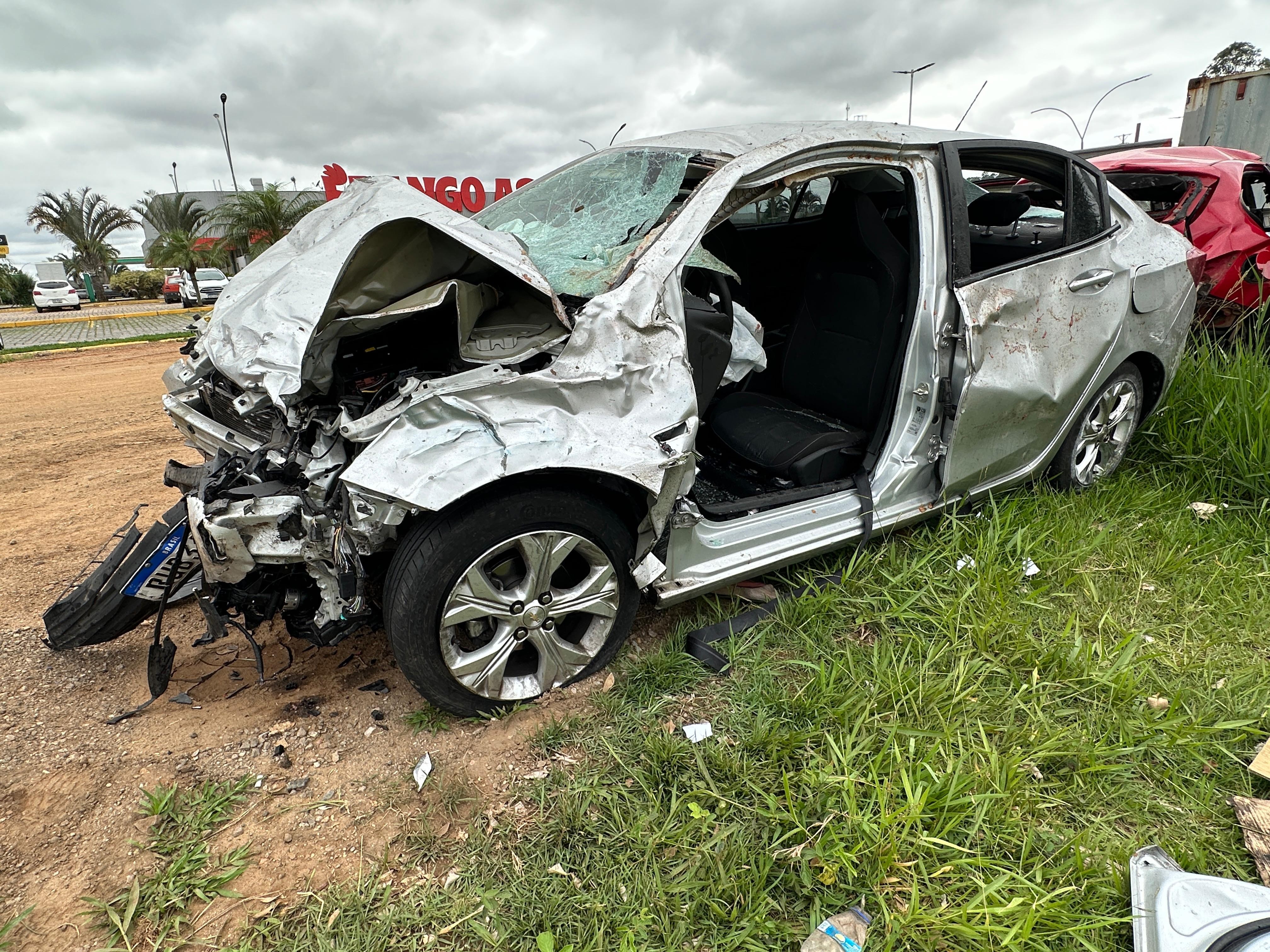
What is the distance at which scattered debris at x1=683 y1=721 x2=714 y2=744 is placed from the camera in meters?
2.13

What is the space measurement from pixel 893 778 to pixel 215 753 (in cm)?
193

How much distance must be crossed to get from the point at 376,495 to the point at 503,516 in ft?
1.10

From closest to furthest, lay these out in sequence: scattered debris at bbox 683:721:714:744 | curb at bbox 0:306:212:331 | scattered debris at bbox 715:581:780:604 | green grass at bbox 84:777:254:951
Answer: green grass at bbox 84:777:254:951
scattered debris at bbox 683:721:714:744
scattered debris at bbox 715:581:780:604
curb at bbox 0:306:212:331

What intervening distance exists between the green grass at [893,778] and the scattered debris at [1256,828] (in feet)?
0.11

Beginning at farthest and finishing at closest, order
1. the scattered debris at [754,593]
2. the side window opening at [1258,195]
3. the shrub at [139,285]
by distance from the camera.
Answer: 1. the shrub at [139,285]
2. the side window opening at [1258,195]
3. the scattered debris at [754,593]

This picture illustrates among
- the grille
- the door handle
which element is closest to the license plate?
the grille

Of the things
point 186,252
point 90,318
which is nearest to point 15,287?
point 186,252

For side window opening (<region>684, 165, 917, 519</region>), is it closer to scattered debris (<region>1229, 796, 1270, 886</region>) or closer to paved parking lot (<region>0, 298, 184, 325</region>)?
scattered debris (<region>1229, 796, 1270, 886</region>)

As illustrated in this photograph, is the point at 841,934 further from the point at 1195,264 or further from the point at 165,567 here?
the point at 1195,264

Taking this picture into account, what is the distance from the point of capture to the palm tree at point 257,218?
21359 millimetres

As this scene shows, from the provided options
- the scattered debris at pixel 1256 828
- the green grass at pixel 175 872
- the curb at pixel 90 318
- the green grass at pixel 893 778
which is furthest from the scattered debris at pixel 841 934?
the curb at pixel 90 318

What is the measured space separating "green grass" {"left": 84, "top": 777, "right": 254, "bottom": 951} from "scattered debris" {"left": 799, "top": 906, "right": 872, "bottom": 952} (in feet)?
4.37

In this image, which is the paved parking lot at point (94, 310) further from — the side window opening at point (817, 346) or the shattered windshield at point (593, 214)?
the side window opening at point (817, 346)

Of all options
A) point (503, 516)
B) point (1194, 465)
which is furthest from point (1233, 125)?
point (503, 516)
